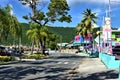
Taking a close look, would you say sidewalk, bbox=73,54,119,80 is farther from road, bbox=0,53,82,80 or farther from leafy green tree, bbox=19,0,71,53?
leafy green tree, bbox=19,0,71,53

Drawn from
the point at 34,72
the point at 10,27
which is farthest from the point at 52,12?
the point at 34,72

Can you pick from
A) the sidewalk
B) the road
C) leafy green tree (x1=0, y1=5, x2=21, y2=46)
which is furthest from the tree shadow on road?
leafy green tree (x1=0, y1=5, x2=21, y2=46)

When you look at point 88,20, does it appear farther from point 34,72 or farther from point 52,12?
point 34,72

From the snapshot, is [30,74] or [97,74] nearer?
[97,74]

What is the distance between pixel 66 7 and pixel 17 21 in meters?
18.6

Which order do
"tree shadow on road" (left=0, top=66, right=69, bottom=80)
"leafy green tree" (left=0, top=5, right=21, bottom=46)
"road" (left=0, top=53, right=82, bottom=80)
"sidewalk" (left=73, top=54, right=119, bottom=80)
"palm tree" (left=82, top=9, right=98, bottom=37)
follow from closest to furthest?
1. "sidewalk" (left=73, top=54, right=119, bottom=80)
2. "tree shadow on road" (left=0, top=66, right=69, bottom=80)
3. "road" (left=0, top=53, right=82, bottom=80)
4. "leafy green tree" (left=0, top=5, right=21, bottom=46)
5. "palm tree" (left=82, top=9, right=98, bottom=37)

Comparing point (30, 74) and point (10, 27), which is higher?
point (10, 27)

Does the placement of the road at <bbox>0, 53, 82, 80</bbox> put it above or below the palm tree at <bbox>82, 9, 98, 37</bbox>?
below

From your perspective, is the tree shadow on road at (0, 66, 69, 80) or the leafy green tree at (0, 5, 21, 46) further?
the leafy green tree at (0, 5, 21, 46)

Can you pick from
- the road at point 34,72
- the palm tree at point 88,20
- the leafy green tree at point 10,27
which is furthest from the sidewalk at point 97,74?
the palm tree at point 88,20

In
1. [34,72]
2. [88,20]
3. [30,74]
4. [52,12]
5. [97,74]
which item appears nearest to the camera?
[97,74]

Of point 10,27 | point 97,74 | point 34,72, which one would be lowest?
point 97,74

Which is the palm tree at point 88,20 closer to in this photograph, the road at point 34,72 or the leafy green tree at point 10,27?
the leafy green tree at point 10,27

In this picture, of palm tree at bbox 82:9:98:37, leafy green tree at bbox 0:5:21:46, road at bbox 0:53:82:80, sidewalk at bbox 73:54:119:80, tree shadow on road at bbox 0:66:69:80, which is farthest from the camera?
palm tree at bbox 82:9:98:37
